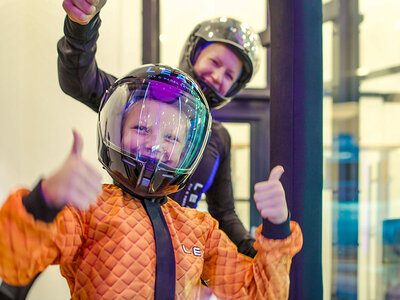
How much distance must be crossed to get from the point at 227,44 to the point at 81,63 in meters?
0.50

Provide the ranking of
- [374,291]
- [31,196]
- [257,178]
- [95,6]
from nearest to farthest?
[31,196] → [95,6] → [257,178] → [374,291]

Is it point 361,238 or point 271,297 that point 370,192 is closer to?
point 361,238

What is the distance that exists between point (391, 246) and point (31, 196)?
6.85 ft

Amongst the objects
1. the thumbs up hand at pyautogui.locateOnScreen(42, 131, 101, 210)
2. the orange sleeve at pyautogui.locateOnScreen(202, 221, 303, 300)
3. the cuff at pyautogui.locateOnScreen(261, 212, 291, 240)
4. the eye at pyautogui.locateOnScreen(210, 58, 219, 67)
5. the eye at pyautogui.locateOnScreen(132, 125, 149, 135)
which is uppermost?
the eye at pyautogui.locateOnScreen(210, 58, 219, 67)

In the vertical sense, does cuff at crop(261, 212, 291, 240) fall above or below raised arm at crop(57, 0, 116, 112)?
below

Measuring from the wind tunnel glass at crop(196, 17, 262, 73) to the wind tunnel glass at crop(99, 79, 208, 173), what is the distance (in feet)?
1.49

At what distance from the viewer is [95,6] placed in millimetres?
667

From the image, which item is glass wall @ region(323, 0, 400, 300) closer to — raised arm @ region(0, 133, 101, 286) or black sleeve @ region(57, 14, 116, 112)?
black sleeve @ region(57, 14, 116, 112)

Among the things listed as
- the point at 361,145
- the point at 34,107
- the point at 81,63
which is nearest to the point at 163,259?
the point at 81,63

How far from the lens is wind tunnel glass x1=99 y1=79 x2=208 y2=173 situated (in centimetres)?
70

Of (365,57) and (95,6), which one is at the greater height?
(365,57)

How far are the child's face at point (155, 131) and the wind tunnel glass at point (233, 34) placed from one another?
502 millimetres

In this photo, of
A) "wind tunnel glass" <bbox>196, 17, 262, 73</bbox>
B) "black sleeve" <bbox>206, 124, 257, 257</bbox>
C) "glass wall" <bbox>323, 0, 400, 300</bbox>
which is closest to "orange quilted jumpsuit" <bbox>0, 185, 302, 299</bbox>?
"black sleeve" <bbox>206, 124, 257, 257</bbox>

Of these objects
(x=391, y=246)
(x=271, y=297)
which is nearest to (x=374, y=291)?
A: (x=391, y=246)
